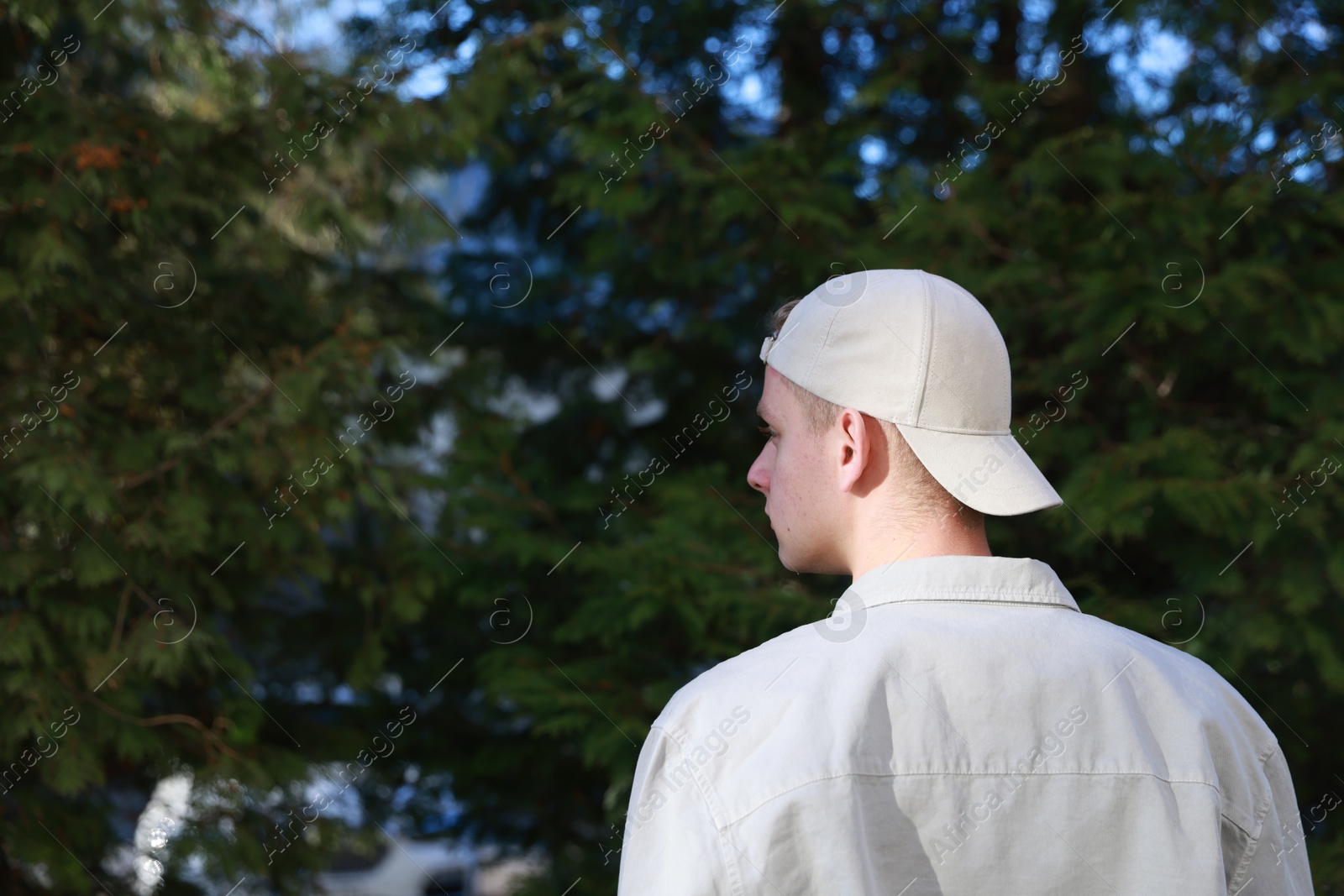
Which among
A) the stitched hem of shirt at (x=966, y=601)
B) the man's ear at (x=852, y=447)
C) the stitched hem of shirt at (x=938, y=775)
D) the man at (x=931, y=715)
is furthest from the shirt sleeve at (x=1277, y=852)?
the man's ear at (x=852, y=447)

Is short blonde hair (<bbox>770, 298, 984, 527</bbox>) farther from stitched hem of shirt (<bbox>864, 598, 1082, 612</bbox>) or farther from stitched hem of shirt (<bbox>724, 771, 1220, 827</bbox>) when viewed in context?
stitched hem of shirt (<bbox>724, 771, 1220, 827</bbox>)

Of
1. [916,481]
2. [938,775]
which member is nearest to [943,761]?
[938,775]

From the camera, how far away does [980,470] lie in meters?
1.32

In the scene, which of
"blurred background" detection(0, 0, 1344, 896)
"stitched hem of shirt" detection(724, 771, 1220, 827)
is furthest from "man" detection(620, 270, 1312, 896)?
"blurred background" detection(0, 0, 1344, 896)

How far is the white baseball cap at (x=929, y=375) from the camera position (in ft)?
4.37

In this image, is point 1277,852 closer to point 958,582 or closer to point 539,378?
point 958,582

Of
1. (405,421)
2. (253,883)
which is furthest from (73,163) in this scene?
(253,883)

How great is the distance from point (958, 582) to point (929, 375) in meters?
0.25

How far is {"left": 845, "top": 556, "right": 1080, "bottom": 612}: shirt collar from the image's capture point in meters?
1.24

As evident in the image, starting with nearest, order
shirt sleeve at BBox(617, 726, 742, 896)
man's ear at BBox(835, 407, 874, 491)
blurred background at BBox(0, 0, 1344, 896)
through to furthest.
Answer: shirt sleeve at BBox(617, 726, 742, 896)
man's ear at BBox(835, 407, 874, 491)
blurred background at BBox(0, 0, 1344, 896)

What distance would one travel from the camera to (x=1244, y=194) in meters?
3.69

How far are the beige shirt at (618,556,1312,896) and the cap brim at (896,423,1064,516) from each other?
0.09m

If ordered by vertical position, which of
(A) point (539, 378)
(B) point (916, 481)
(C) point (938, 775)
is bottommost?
(A) point (539, 378)

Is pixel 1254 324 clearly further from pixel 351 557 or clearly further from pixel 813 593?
pixel 351 557
